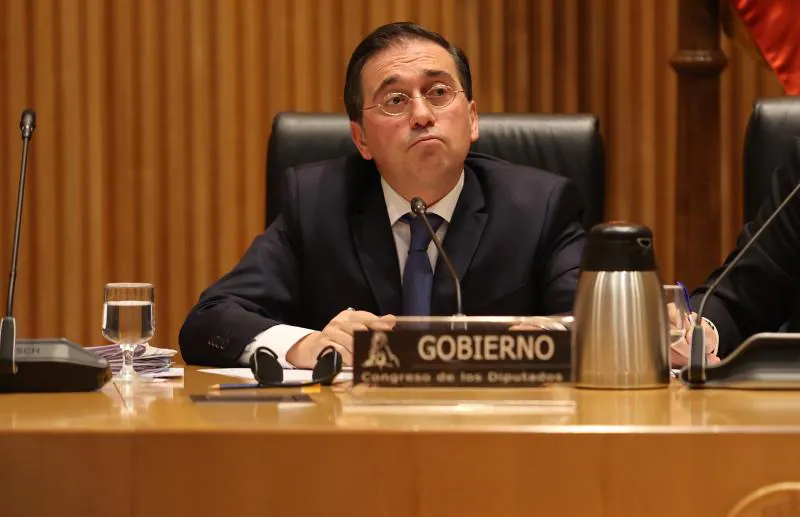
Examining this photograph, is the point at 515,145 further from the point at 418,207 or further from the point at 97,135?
the point at 97,135

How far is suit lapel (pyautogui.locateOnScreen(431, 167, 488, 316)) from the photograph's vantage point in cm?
234

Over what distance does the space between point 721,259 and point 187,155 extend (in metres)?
1.60

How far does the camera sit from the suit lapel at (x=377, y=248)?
2.38m

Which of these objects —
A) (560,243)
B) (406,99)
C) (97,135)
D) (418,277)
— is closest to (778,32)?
(560,243)

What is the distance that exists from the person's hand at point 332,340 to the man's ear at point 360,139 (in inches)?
28.9

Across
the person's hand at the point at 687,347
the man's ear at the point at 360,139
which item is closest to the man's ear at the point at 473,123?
the man's ear at the point at 360,139

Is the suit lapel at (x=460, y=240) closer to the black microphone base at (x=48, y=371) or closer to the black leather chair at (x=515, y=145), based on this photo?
the black leather chair at (x=515, y=145)

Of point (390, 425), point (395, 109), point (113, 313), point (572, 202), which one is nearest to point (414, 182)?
point (395, 109)

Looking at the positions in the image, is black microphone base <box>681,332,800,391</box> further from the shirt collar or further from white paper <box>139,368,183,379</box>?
the shirt collar

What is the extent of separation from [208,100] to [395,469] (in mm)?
2545

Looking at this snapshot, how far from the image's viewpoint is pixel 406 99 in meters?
2.47

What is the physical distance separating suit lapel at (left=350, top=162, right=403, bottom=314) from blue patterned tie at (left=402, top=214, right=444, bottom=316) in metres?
0.03

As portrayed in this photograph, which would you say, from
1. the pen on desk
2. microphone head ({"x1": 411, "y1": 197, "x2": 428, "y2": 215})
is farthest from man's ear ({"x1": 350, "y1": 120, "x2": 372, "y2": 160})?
the pen on desk

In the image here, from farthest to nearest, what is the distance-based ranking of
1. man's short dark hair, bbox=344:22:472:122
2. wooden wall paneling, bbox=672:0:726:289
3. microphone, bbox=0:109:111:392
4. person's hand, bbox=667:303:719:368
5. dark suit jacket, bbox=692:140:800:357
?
wooden wall paneling, bbox=672:0:726:289 < man's short dark hair, bbox=344:22:472:122 < dark suit jacket, bbox=692:140:800:357 < person's hand, bbox=667:303:719:368 < microphone, bbox=0:109:111:392
